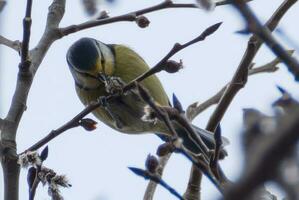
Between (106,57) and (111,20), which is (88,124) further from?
(106,57)

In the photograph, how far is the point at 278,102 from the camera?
70 centimetres

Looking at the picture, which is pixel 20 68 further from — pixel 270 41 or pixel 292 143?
pixel 292 143

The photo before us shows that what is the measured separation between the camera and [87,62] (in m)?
3.01

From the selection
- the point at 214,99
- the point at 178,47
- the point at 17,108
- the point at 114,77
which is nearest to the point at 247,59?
the point at 178,47

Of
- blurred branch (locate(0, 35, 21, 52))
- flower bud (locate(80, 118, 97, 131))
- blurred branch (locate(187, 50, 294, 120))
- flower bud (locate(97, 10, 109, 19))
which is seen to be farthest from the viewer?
blurred branch (locate(187, 50, 294, 120))

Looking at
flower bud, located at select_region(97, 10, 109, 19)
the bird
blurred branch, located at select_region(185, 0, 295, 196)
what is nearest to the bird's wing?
the bird

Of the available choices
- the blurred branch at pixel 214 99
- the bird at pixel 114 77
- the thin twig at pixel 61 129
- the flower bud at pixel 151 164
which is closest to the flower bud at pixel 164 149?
the flower bud at pixel 151 164

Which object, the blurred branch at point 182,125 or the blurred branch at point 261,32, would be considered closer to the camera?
the blurred branch at point 261,32

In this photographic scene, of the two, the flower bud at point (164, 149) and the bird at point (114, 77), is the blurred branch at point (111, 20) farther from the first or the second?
the bird at point (114, 77)

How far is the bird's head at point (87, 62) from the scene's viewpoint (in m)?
3.01

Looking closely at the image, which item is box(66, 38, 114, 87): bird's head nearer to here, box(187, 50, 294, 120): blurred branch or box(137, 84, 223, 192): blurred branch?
box(187, 50, 294, 120): blurred branch

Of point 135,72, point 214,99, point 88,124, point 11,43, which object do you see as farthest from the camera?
A: point 135,72

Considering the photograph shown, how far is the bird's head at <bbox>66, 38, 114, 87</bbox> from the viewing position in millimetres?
3008

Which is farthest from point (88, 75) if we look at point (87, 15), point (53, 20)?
point (87, 15)
